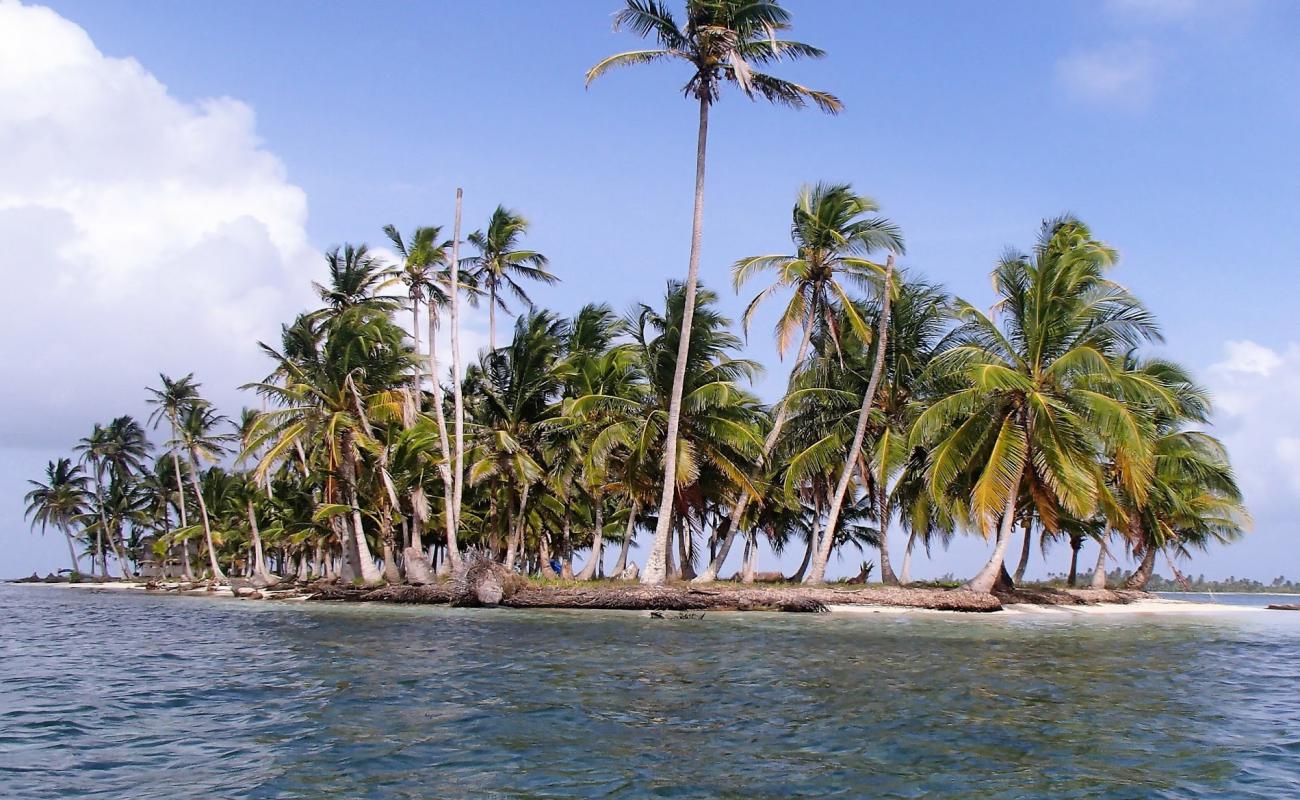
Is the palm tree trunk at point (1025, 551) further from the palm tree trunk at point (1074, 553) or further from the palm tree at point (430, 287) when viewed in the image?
the palm tree at point (430, 287)

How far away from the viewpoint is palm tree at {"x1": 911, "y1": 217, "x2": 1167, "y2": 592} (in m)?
25.4

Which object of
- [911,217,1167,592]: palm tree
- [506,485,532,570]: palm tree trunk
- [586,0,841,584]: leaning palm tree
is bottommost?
[506,485,532,570]: palm tree trunk

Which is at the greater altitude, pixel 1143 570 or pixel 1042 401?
pixel 1042 401

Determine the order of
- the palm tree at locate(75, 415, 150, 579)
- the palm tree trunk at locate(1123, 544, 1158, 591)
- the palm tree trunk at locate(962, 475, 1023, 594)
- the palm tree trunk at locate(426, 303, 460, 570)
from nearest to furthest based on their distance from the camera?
1. the palm tree trunk at locate(962, 475, 1023, 594)
2. the palm tree trunk at locate(426, 303, 460, 570)
3. the palm tree trunk at locate(1123, 544, 1158, 591)
4. the palm tree at locate(75, 415, 150, 579)

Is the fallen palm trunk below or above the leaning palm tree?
below

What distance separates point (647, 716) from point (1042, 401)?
1962cm

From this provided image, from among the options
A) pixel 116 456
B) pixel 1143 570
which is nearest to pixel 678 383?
pixel 1143 570

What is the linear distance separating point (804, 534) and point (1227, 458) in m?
18.0

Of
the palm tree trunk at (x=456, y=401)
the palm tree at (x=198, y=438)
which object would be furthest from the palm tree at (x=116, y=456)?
the palm tree trunk at (x=456, y=401)

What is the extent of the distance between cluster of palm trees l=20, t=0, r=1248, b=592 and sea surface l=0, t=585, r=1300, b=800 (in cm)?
947

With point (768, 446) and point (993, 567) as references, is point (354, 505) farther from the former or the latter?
point (993, 567)

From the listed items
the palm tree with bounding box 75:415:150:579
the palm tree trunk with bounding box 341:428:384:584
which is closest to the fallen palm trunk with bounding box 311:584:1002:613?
the palm tree trunk with bounding box 341:428:384:584

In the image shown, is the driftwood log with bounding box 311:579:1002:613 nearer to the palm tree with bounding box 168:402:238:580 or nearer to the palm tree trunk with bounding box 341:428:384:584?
the palm tree trunk with bounding box 341:428:384:584

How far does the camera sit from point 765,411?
37.5 m
